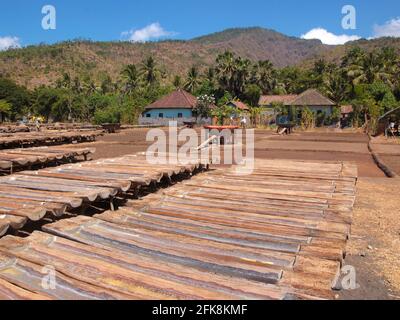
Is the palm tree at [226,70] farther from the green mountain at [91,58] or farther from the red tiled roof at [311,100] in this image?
the green mountain at [91,58]

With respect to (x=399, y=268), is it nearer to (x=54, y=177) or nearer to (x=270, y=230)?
(x=270, y=230)

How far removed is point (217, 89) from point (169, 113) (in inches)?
435

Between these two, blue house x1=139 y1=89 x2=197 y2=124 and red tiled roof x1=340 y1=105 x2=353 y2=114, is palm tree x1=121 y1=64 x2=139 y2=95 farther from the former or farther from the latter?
red tiled roof x1=340 y1=105 x2=353 y2=114

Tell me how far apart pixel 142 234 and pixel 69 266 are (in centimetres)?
86

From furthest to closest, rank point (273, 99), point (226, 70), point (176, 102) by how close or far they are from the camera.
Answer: point (226, 70), point (273, 99), point (176, 102)

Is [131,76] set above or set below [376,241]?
above

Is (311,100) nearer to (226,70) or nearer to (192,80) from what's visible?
(226,70)

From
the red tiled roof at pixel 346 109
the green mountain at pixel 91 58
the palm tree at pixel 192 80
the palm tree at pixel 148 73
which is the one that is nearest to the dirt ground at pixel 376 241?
the red tiled roof at pixel 346 109

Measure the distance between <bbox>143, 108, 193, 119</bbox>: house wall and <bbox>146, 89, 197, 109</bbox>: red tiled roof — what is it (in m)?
0.49

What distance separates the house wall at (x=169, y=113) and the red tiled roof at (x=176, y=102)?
0.49 meters

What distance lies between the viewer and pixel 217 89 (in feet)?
197

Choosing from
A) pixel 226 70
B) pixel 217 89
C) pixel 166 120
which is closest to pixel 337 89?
pixel 226 70

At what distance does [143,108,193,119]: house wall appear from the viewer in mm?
50844

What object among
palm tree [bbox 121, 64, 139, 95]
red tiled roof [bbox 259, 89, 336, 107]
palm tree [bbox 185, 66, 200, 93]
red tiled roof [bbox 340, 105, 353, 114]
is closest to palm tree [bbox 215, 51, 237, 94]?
palm tree [bbox 185, 66, 200, 93]
